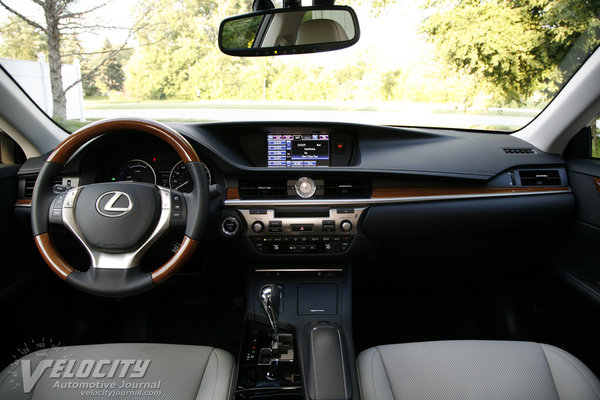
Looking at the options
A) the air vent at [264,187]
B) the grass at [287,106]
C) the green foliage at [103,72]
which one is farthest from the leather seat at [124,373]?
the green foliage at [103,72]

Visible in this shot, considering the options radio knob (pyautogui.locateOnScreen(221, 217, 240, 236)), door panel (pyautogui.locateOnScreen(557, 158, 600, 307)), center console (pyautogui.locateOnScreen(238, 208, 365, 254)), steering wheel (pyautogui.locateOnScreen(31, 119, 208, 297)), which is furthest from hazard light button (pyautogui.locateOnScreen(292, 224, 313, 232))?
door panel (pyautogui.locateOnScreen(557, 158, 600, 307))

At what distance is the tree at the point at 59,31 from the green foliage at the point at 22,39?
31 millimetres

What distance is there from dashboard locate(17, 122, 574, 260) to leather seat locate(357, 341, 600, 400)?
70cm

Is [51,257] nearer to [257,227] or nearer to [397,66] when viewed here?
[257,227]

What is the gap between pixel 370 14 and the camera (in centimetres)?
291

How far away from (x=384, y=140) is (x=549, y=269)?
4.28 ft

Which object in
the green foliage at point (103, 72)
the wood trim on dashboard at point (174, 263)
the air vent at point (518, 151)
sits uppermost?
the green foliage at point (103, 72)

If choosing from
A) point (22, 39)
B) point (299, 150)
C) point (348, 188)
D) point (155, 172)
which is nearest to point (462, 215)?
point (348, 188)

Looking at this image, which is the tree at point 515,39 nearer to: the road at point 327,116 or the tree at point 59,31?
the road at point 327,116

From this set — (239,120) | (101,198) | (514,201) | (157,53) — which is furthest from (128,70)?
(514,201)

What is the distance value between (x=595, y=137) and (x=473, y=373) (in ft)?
5.13

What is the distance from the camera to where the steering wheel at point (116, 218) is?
5.10 feet

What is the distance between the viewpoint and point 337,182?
216 centimetres

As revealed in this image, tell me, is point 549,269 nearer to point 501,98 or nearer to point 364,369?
point 501,98
